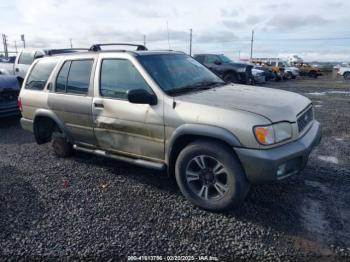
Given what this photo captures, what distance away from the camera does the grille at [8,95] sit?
786cm

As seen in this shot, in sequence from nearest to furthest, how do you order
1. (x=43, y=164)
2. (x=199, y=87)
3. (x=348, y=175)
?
(x=199, y=87) < (x=348, y=175) < (x=43, y=164)

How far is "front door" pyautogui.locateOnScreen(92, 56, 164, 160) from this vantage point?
3822mm

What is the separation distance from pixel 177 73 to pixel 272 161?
1805 millimetres

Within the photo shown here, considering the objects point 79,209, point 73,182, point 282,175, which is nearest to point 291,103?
point 282,175

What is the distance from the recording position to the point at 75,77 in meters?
4.69

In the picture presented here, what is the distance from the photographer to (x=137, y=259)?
2832 mm

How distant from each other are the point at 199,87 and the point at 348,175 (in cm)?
243

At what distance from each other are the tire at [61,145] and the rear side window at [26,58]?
6816 mm

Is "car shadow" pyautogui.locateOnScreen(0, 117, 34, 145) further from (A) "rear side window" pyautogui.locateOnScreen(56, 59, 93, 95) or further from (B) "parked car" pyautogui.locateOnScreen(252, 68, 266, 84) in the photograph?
(B) "parked car" pyautogui.locateOnScreen(252, 68, 266, 84)

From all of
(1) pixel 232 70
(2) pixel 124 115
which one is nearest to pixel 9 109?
(2) pixel 124 115

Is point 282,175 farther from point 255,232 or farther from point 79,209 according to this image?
point 79,209

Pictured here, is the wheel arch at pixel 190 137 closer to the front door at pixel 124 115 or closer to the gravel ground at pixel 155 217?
the front door at pixel 124 115

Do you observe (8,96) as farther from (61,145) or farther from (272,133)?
(272,133)

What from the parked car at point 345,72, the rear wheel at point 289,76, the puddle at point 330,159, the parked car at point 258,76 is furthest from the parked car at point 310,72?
the puddle at point 330,159
